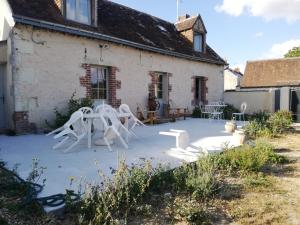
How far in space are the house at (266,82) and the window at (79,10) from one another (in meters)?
10.7

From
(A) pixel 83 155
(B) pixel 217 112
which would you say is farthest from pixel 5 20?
(B) pixel 217 112

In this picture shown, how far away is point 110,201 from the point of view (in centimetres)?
325

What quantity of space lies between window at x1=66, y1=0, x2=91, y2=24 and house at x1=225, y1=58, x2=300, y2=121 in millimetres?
10659

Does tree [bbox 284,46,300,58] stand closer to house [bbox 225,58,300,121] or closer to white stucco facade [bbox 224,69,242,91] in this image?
white stucco facade [bbox 224,69,242,91]

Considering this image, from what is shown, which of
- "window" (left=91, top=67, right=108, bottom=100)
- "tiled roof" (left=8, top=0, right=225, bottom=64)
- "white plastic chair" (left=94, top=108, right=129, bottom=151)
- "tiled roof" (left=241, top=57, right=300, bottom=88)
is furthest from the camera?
"tiled roof" (left=241, top=57, right=300, bottom=88)

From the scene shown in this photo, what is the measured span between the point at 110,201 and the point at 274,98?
1513cm

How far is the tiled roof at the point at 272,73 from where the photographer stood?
88.4ft

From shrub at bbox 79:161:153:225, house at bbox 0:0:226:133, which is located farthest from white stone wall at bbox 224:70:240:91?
shrub at bbox 79:161:153:225

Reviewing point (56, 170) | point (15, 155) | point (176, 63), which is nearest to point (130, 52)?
point (176, 63)

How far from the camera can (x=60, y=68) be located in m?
9.19

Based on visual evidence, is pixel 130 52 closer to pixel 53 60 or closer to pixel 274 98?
pixel 53 60

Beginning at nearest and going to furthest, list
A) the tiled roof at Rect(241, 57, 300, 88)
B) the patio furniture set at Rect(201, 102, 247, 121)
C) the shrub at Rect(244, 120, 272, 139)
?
the shrub at Rect(244, 120, 272, 139) < the patio furniture set at Rect(201, 102, 247, 121) < the tiled roof at Rect(241, 57, 300, 88)

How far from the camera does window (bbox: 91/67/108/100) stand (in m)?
10.5

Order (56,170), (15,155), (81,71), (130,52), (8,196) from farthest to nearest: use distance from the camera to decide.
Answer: (130,52), (81,71), (15,155), (56,170), (8,196)
